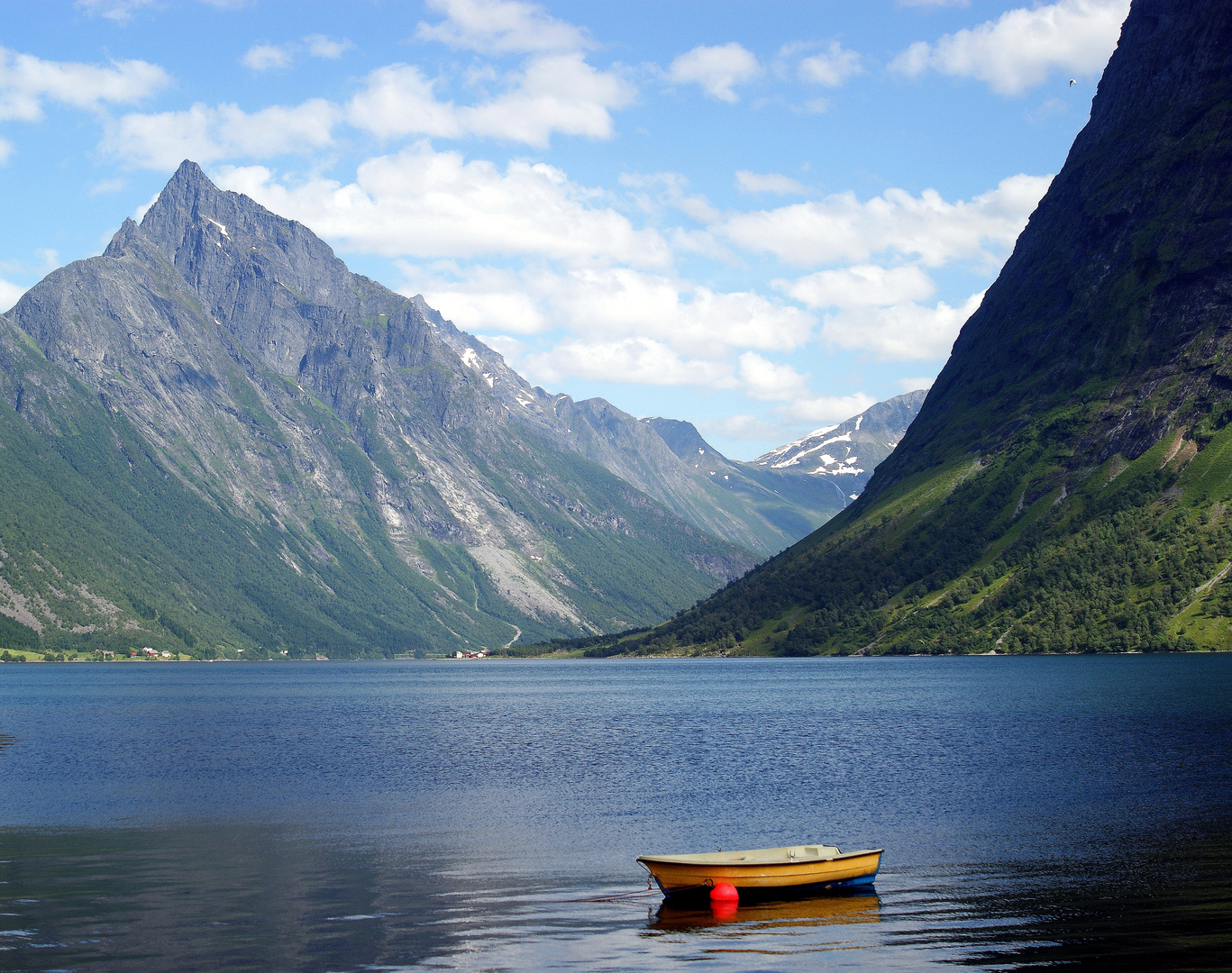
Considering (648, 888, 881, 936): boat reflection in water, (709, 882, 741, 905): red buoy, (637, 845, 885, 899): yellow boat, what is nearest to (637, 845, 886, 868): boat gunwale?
(637, 845, 885, 899): yellow boat

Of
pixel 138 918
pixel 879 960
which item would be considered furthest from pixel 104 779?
pixel 879 960

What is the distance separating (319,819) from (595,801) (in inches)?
718

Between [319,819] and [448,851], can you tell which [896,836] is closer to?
[448,851]

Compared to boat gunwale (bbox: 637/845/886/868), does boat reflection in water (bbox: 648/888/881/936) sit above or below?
below

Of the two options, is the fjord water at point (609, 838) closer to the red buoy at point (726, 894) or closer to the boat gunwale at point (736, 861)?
the red buoy at point (726, 894)

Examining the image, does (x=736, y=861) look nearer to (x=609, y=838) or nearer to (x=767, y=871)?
(x=767, y=871)

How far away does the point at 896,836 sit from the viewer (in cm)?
6166

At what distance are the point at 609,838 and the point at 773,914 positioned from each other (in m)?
18.6

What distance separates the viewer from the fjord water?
1598 inches

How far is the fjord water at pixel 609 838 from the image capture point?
133ft

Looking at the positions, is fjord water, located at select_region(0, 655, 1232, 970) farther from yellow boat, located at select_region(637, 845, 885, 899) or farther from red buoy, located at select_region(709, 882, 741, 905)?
red buoy, located at select_region(709, 882, 741, 905)

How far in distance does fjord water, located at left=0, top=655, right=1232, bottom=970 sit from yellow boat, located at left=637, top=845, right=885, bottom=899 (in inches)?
35.8

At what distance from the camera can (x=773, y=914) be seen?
46.3 m

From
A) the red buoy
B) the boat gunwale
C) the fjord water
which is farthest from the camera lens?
the red buoy
